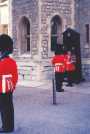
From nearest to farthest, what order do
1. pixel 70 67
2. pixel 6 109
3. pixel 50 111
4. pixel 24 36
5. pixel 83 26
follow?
pixel 6 109, pixel 50 111, pixel 70 67, pixel 83 26, pixel 24 36

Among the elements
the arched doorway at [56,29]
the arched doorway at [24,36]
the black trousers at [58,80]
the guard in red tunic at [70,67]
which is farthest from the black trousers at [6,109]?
the arched doorway at [24,36]

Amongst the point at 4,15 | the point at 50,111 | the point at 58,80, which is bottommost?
the point at 50,111

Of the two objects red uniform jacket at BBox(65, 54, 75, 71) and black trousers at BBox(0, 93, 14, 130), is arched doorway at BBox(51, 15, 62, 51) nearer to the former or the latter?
red uniform jacket at BBox(65, 54, 75, 71)

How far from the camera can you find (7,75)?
32.6 ft

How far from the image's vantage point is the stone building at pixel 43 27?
2205cm

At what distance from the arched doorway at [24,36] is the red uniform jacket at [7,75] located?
43.9 feet

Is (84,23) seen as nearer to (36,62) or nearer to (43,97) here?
(36,62)

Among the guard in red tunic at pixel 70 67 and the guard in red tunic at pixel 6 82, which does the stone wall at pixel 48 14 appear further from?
the guard in red tunic at pixel 6 82

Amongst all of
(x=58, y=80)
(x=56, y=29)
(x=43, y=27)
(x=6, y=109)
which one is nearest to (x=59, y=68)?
(x=58, y=80)

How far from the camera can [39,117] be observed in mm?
11914

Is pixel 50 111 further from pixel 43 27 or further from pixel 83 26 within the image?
pixel 83 26

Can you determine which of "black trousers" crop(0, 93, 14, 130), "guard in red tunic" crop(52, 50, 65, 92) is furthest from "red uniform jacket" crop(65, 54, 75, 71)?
"black trousers" crop(0, 93, 14, 130)

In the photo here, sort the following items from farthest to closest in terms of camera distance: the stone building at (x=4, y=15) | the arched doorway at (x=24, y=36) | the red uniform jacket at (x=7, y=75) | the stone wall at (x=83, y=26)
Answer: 1. the stone building at (x=4, y=15)
2. the arched doorway at (x=24, y=36)
3. the stone wall at (x=83, y=26)
4. the red uniform jacket at (x=7, y=75)

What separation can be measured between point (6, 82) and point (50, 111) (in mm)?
3211
